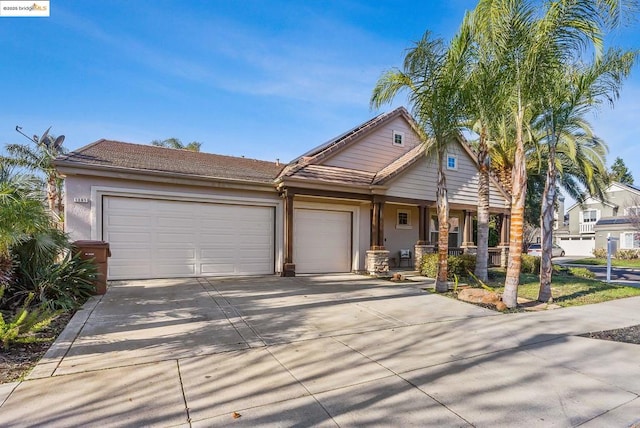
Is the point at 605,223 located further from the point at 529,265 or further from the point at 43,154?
the point at 43,154

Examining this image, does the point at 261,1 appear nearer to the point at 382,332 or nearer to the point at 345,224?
the point at 345,224

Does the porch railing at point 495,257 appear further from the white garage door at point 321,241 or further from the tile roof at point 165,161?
the tile roof at point 165,161

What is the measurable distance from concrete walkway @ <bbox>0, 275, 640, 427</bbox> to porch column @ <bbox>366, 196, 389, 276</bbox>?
5216 millimetres

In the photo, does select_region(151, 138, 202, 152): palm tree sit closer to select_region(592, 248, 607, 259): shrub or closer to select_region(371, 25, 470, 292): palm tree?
select_region(371, 25, 470, 292): palm tree

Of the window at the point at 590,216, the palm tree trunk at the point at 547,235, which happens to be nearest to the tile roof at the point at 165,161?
the palm tree trunk at the point at 547,235

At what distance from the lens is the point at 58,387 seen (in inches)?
129

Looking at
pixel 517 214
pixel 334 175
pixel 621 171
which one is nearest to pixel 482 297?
pixel 517 214

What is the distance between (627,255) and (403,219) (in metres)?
23.9

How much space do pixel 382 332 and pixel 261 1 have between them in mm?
8873

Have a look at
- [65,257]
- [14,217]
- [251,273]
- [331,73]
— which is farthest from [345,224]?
[14,217]

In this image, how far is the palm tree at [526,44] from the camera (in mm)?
6695

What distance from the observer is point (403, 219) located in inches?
589

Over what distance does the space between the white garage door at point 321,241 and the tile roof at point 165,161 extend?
2073 millimetres

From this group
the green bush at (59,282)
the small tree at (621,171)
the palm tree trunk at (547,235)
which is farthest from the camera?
the small tree at (621,171)
